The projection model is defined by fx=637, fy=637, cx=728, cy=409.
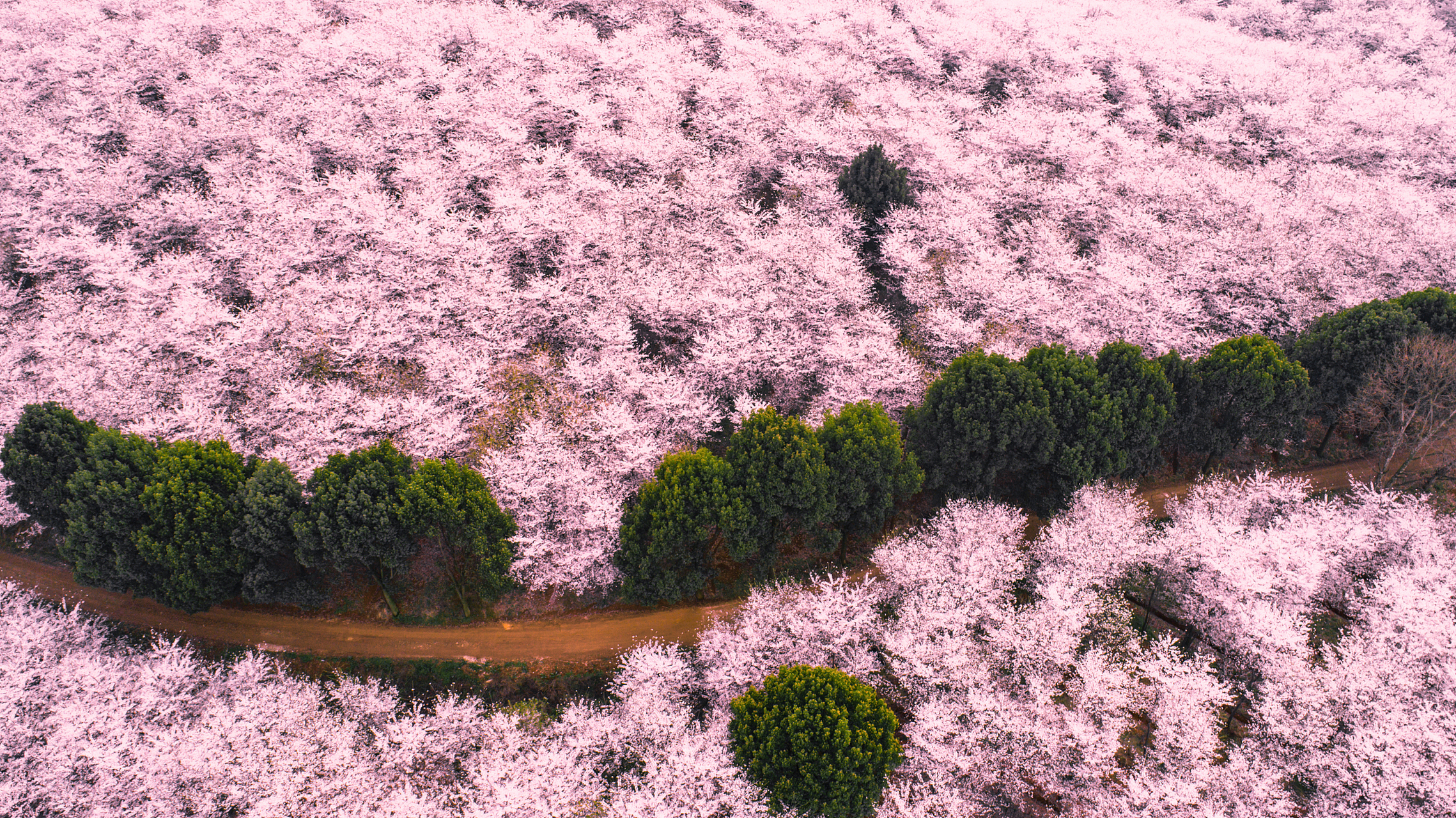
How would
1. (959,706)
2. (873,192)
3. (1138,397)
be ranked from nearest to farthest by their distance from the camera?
(959,706), (1138,397), (873,192)

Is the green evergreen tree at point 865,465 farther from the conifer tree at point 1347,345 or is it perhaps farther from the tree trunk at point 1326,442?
the tree trunk at point 1326,442

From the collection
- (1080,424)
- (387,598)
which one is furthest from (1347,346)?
(387,598)

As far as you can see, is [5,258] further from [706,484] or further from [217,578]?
[706,484]

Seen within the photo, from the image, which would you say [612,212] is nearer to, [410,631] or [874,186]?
[874,186]

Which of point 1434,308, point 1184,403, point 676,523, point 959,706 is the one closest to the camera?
point 959,706

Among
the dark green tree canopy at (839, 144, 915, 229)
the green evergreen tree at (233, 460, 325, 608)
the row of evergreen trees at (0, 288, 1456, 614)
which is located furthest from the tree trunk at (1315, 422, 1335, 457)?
the green evergreen tree at (233, 460, 325, 608)

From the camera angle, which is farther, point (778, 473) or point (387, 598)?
point (387, 598)

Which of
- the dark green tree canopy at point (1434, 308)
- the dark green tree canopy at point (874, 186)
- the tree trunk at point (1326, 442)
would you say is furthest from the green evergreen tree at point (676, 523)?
the dark green tree canopy at point (1434, 308)
